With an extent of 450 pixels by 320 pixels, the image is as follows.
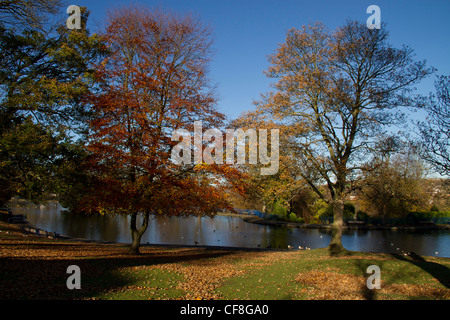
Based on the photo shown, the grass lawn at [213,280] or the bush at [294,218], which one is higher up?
the grass lawn at [213,280]

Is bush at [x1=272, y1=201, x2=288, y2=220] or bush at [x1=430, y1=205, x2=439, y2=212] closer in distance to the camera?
bush at [x1=272, y1=201, x2=288, y2=220]

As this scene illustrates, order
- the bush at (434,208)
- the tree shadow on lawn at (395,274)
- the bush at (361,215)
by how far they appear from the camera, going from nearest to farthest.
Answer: the tree shadow on lawn at (395,274) → the bush at (361,215) → the bush at (434,208)

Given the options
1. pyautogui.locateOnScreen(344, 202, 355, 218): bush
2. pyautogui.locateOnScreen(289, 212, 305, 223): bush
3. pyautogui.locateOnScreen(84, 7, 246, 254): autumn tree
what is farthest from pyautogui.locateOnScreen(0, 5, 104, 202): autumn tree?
pyautogui.locateOnScreen(344, 202, 355, 218): bush

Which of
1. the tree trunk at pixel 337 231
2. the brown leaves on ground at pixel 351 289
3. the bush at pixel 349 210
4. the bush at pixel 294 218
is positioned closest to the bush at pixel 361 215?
the bush at pixel 349 210

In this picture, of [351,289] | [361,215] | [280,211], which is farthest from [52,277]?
[361,215]

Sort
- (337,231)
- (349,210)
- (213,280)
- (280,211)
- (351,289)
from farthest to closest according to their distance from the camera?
1. (280,211)
2. (349,210)
3. (337,231)
4. (213,280)
5. (351,289)

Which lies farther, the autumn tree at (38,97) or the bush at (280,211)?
the bush at (280,211)

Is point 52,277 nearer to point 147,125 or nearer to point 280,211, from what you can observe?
point 147,125

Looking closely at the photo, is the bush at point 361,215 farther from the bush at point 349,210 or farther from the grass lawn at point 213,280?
the grass lawn at point 213,280

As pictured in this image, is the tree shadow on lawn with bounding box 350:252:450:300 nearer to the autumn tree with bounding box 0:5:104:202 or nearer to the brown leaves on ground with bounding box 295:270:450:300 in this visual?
the brown leaves on ground with bounding box 295:270:450:300

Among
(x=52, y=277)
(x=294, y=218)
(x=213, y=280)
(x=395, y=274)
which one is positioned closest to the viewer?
(x=52, y=277)

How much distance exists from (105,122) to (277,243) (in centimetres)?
2409

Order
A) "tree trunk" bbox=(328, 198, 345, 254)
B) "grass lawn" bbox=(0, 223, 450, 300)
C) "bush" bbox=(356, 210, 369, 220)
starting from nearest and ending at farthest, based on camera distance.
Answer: "grass lawn" bbox=(0, 223, 450, 300), "tree trunk" bbox=(328, 198, 345, 254), "bush" bbox=(356, 210, 369, 220)
